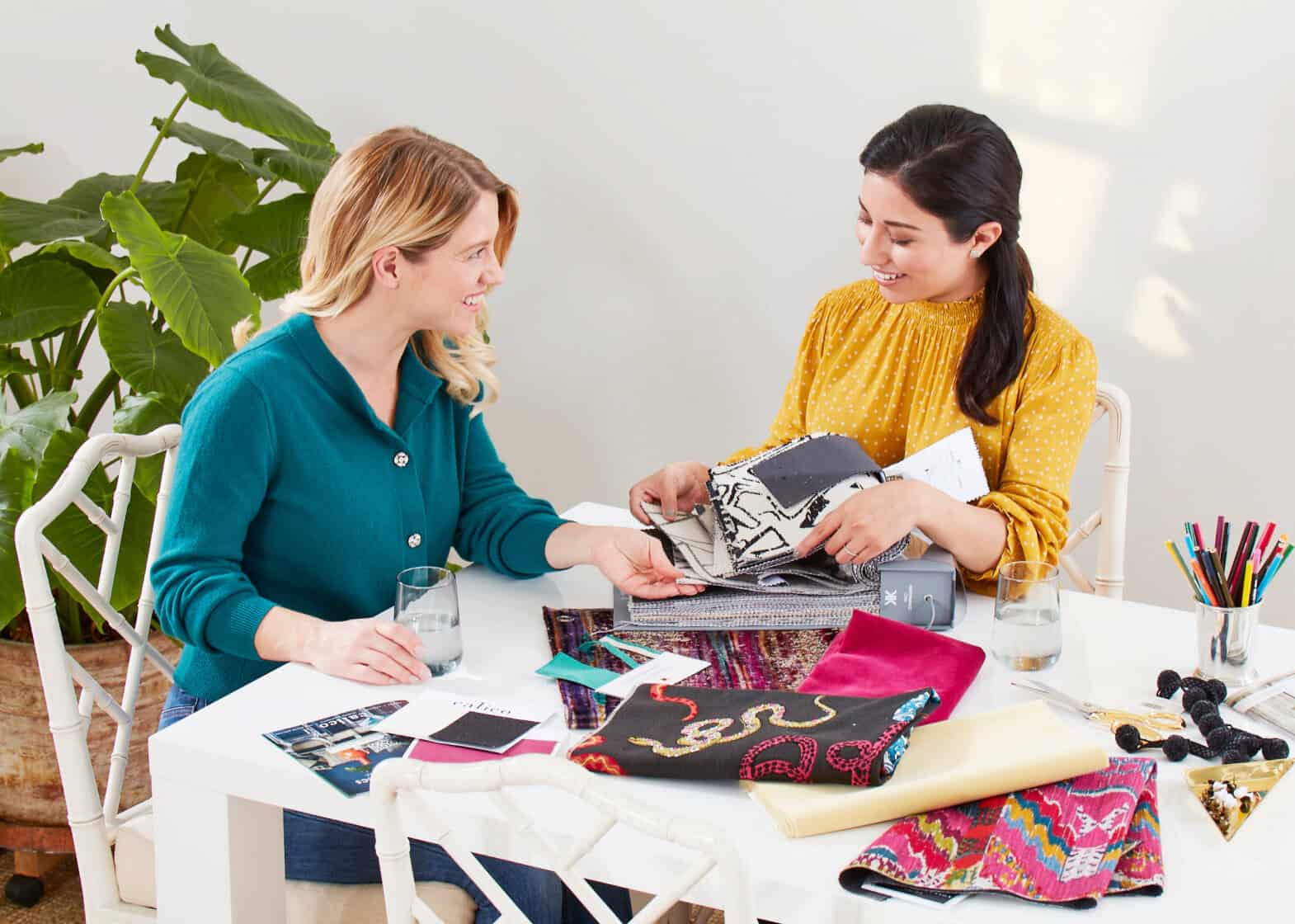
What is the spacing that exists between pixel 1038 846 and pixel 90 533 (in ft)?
5.43

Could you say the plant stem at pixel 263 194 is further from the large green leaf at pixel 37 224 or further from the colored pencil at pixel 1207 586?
the colored pencil at pixel 1207 586

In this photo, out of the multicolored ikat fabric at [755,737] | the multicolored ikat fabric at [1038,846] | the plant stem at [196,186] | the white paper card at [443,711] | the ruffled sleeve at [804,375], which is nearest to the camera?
the multicolored ikat fabric at [1038,846]

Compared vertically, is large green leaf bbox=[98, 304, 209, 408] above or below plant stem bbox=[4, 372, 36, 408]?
above

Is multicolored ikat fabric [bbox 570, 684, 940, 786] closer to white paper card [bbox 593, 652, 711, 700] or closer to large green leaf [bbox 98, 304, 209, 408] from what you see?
white paper card [bbox 593, 652, 711, 700]

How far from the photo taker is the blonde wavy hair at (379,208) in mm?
1556

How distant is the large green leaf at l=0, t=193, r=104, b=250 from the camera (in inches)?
88.0

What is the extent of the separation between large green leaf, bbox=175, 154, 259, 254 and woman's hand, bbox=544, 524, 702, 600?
132cm

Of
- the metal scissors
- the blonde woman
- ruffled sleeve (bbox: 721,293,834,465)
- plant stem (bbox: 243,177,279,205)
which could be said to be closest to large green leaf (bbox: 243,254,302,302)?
plant stem (bbox: 243,177,279,205)

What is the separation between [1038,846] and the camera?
Answer: 982mm

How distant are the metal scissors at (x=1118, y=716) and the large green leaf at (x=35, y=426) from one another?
1.64 m

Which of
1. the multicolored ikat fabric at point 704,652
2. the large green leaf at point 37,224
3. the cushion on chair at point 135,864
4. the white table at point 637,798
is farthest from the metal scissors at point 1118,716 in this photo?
the large green leaf at point 37,224

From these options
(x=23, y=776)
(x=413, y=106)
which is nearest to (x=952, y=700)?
(x=23, y=776)

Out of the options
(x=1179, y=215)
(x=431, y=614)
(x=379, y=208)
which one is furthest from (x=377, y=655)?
(x=1179, y=215)

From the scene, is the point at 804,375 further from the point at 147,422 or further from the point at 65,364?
the point at 65,364
